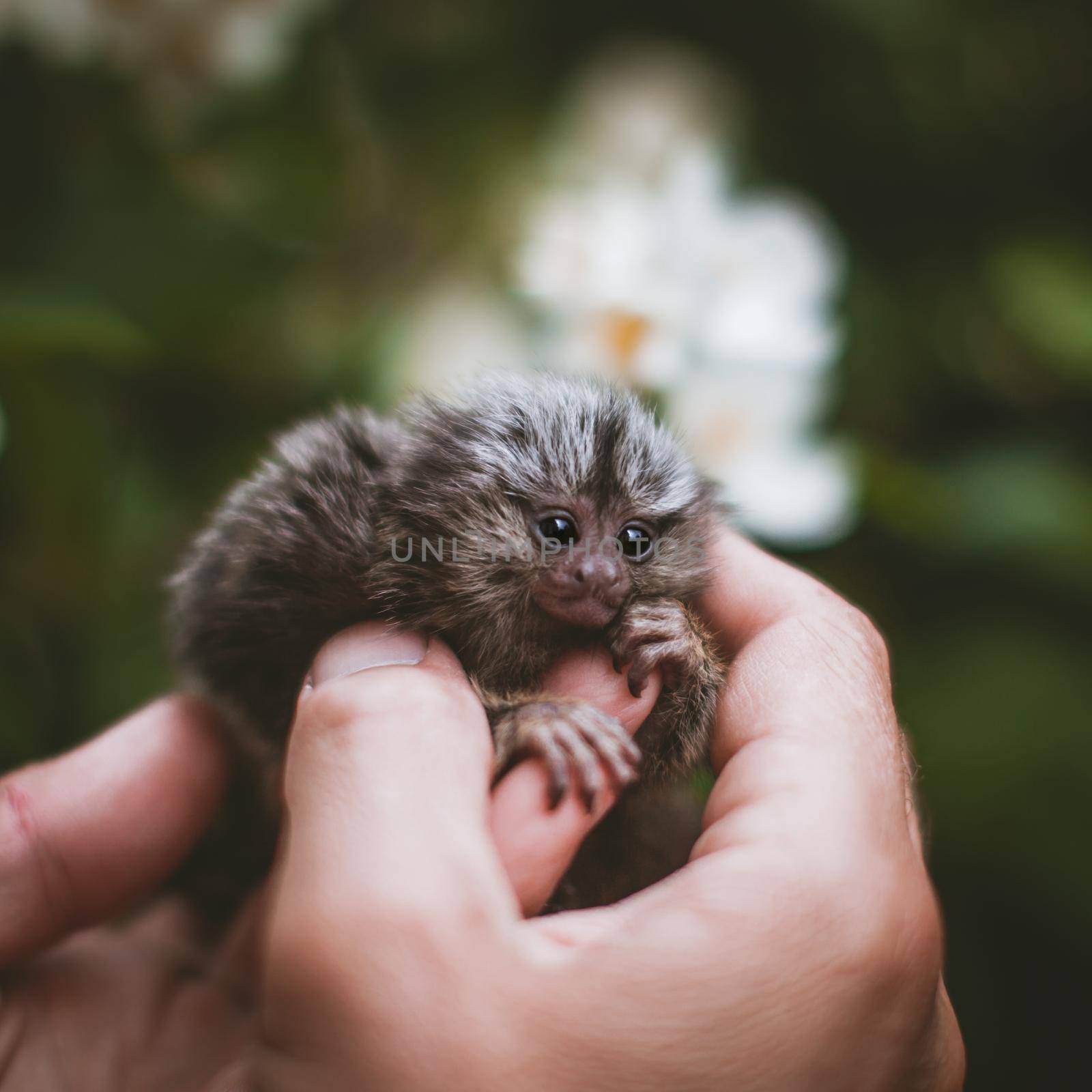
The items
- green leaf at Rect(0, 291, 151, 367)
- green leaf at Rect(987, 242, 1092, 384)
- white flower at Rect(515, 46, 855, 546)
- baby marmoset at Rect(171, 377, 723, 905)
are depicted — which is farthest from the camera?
green leaf at Rect(987, 242, 1092, 384)

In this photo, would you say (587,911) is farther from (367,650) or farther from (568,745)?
(367,650)

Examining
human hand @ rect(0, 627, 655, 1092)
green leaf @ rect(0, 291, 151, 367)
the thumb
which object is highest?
green leaf @ rect(0, 291, 151, 367)

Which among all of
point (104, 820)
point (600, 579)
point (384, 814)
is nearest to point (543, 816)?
point (384, 814)

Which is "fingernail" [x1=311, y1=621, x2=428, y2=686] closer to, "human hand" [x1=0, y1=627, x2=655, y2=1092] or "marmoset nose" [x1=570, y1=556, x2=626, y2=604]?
"human hand" [x1=0, y1=627, x2=655, y2=1092]

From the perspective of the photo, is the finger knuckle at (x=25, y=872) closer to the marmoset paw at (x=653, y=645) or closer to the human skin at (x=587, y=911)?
the human skin at (x=587, y=911)

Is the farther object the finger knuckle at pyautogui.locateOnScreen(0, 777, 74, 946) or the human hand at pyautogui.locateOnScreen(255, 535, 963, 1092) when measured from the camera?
the finger knuckle at pyautogui.locateOnScreen(0, 777, 74, 946)

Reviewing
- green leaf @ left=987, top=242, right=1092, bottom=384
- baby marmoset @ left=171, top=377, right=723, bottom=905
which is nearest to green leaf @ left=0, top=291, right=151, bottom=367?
baby marmoset @ left=171, top=377, right=723, bottom=905
